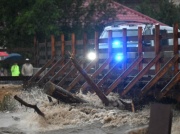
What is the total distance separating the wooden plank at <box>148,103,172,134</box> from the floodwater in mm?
3292

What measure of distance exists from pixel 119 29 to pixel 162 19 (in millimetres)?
15239

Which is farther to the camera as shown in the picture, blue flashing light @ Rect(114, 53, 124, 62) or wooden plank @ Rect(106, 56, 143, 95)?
blue flashing light @ Rect(114, 53, 124, 62)

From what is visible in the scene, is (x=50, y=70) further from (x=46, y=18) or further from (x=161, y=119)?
(x=161, y=119)

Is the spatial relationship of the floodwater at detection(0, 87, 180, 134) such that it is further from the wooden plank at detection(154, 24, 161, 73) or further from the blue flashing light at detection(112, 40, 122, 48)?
the blue flashing light at detection(112, 40, 122, 48)

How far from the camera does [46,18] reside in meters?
19.1

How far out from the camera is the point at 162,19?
98.0 feet

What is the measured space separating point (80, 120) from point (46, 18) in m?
9.48

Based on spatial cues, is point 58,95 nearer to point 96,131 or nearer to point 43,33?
point 96,131

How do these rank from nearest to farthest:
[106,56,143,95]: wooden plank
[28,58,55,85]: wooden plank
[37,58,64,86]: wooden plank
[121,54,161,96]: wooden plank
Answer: [121,54,161,96]: wooden plank
[106,56,143,95]: wooden plank
[37,58,64,86]: wooden plank
[28,58,55,85]: wooden plank

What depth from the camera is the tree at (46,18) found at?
18.9 meters

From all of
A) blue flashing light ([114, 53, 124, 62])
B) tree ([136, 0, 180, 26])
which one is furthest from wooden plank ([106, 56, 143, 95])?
tree ([136, 0, 180, 26])

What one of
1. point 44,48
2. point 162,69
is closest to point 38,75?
point 44,48

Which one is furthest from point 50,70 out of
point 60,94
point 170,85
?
point 170,85

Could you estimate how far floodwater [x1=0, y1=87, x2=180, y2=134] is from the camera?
31.6 ft
